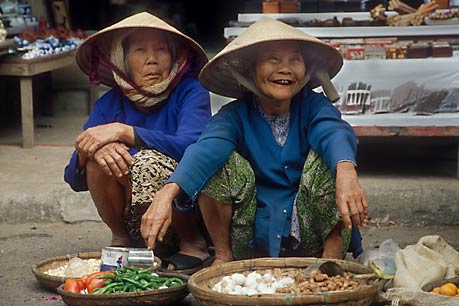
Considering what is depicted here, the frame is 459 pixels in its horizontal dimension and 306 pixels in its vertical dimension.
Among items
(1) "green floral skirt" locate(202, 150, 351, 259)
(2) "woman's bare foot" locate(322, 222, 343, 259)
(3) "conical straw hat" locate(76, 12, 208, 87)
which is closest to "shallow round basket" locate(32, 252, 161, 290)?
(1) "green floral skirt" locate(202, 150, 351, 259)

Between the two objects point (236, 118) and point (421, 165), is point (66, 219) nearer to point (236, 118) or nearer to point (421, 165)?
point (236, 118)

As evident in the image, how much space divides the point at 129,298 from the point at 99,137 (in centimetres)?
81

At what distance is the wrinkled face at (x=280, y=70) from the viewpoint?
4191 millimetres

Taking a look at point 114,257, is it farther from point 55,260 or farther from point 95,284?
point 55,260

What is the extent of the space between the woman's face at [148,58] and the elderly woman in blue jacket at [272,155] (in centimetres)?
23

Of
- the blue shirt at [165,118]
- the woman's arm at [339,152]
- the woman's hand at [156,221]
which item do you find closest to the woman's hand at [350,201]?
the woman's arm at [339,152]

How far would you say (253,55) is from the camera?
434 centimetres

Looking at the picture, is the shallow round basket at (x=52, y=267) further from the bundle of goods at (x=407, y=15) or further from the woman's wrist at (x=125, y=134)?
the bundle of goods at (x=407, y=15)

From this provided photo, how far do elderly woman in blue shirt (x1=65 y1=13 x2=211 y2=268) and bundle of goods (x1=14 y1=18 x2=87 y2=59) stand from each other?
8.01 feet

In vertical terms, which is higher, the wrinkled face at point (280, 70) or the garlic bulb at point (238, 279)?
the wrinkled face at point (280, 70)

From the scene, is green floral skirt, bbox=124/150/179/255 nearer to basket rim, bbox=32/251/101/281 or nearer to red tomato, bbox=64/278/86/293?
basket rim, bbox=32/251/101/281

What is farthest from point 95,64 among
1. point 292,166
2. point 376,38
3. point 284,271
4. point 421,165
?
point 421,165

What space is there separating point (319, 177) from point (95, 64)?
1328 millimetres

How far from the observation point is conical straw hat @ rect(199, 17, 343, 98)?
4.16 metres
